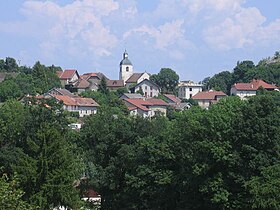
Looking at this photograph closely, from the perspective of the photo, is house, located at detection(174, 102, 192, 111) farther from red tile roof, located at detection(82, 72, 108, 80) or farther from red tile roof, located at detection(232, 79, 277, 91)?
red tile roof, located at detection(82, 72, 108, 80)

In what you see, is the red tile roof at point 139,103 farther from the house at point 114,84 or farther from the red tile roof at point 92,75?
the red tile roof at point 92,75

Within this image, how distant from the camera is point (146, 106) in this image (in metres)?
98.2

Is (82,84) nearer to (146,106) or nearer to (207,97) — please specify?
(146,106)

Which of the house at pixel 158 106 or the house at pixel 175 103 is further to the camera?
the house at pixel 175 103

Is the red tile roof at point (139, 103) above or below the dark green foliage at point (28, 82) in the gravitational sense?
A: below

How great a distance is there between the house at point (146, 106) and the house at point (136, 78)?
67.4 feet

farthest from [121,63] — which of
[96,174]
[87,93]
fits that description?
[96,174]

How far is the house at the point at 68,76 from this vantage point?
11656cm

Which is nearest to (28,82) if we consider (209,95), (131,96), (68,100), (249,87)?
(68,100)

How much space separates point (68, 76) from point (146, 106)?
2476cm

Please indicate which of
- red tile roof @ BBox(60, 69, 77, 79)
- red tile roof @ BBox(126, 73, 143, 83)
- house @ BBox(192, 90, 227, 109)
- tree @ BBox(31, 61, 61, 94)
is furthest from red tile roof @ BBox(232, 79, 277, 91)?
tree @ BBox(31, 61, 61, 94)

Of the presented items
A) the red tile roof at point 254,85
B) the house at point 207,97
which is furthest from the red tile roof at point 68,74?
the red tile roof at point 254,85

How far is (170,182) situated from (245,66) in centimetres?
9068

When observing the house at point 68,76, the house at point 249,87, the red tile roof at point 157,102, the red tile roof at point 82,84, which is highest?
the house at point 68,76
